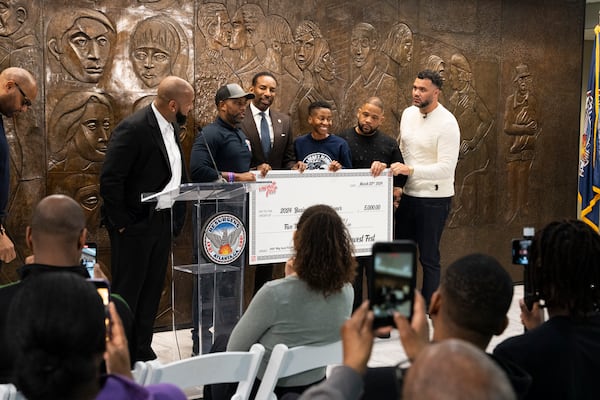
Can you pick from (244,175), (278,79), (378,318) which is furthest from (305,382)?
(278,79)

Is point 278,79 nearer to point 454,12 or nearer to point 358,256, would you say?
point 358,256

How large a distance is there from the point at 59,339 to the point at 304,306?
1.51 metres

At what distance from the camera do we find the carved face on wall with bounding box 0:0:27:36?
4.97 meters

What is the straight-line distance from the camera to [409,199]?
600 cm

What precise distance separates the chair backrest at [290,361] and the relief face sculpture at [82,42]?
10.5 feet

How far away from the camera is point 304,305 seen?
2.96m

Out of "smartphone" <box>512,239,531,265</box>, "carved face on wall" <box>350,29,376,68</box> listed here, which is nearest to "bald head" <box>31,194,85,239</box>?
"smartphone" <box>512,239,531,265</box>

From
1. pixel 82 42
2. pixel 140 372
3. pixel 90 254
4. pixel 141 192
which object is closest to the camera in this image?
pixel 140 372

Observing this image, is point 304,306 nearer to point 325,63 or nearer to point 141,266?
point 141,266

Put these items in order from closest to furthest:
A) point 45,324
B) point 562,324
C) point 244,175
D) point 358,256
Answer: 1. point 45,324
2. point 562,324
3. point 244,175
4. point 358,256

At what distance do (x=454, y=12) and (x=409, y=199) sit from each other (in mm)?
2127

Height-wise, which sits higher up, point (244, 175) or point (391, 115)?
point (391, 115)

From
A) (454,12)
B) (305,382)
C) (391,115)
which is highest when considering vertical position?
(454,12)

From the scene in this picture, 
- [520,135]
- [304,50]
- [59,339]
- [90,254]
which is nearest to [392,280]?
[59,339]
